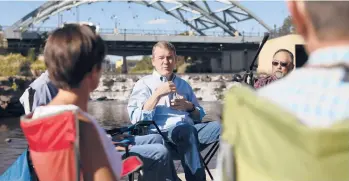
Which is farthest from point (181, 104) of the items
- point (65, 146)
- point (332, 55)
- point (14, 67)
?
point (14, 67)

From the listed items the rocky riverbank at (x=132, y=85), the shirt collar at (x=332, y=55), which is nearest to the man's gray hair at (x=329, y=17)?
the shirt collar at (x=332, y=55)

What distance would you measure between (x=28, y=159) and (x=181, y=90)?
1.73m

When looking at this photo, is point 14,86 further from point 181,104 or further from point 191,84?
point 181,104

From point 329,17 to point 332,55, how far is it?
0.36 feet

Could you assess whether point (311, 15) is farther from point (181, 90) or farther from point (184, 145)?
point (181, 90)

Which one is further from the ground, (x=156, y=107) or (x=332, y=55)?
(x=332, y=55)

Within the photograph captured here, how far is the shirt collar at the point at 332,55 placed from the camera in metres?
1.42

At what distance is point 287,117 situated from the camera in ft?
4.43

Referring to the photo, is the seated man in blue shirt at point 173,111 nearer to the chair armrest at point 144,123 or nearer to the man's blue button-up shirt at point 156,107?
the man's blue button-up shirt at point 156,107

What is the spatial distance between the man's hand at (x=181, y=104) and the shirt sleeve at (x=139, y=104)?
205 millimetres

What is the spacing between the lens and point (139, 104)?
4293 millimetres

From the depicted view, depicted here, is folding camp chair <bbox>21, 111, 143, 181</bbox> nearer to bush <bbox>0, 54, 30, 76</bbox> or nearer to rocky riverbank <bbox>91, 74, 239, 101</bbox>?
bush <bbox>0, 54, 30, 76</bbox>

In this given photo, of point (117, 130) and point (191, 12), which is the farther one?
point (191, 12)

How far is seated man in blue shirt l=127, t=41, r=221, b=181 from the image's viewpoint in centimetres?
397
